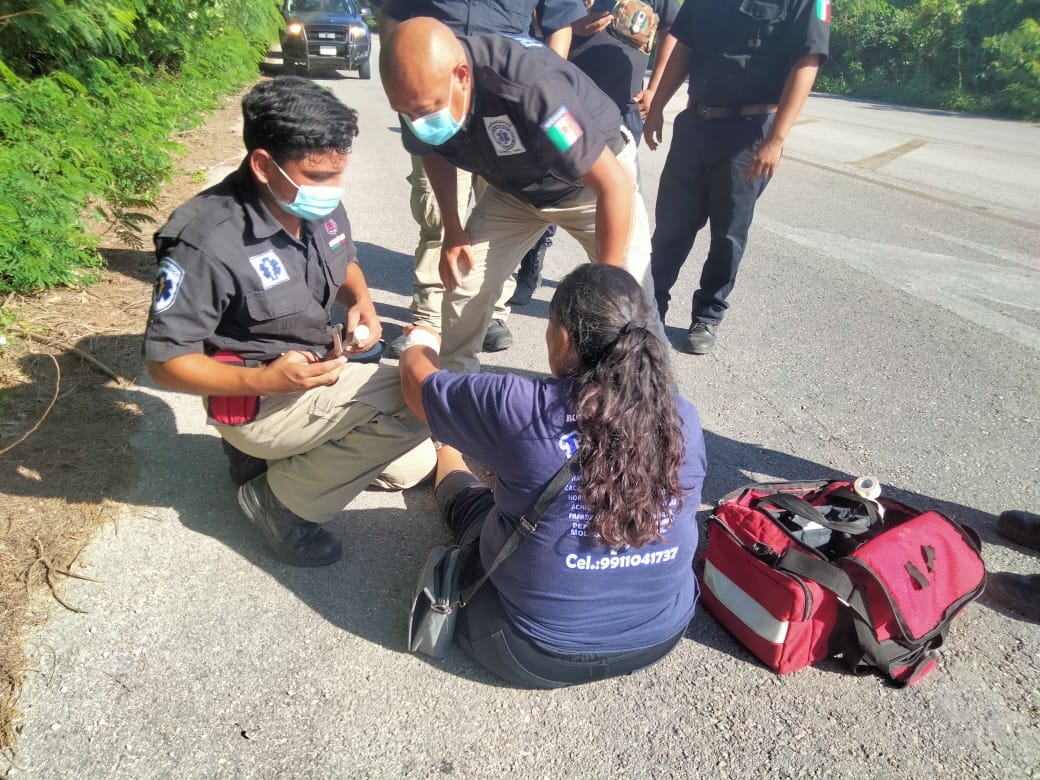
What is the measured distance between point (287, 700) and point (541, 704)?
0.71m

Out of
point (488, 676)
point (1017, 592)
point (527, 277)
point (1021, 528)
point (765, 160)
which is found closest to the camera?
point (488, 676)

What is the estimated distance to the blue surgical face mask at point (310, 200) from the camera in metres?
2.20

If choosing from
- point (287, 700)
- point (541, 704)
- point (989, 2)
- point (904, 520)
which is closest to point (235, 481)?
point (287, 700)

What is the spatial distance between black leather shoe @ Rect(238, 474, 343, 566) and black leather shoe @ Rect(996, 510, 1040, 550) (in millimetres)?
2555

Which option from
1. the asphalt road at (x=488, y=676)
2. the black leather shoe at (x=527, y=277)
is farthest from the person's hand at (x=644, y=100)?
the asphalt road at (x=488, y=676)

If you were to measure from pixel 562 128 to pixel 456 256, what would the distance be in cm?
83

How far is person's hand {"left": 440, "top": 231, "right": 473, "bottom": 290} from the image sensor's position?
3084mm

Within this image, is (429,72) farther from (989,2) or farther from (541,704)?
(989,2)

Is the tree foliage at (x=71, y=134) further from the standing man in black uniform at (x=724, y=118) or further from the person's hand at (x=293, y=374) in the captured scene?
the standing man in black uniform at (x=724, y=118)

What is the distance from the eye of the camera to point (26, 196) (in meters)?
3.94

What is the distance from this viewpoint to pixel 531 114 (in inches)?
95.9

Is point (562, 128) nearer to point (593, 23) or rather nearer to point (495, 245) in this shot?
point (495, 245)

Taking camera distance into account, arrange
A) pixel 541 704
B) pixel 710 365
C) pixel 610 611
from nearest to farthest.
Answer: pixel 610 611 < pixel 541 704 < pixel 710 365

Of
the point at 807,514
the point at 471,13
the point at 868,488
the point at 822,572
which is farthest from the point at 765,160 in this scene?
the point at 822,572
